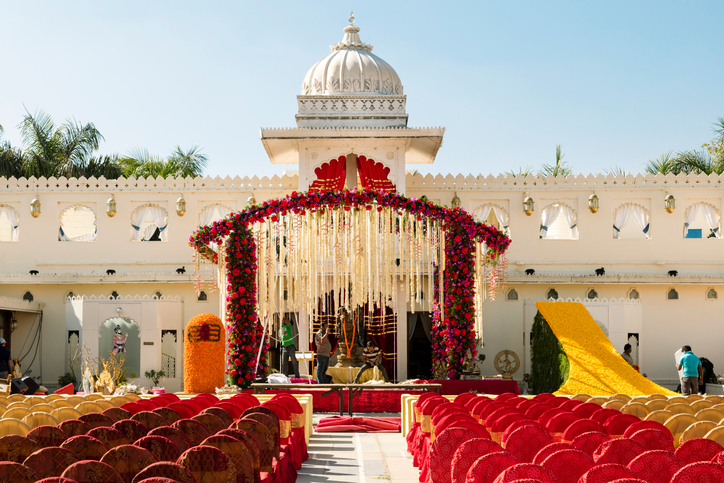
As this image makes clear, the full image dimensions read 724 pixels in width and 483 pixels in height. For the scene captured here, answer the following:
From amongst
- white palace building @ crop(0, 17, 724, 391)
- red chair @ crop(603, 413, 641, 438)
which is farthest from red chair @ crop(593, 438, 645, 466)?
white palace building @ crop(0, 17, 724, 391)

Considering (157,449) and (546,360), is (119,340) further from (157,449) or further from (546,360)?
(157,449)

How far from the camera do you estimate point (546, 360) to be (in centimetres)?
1836

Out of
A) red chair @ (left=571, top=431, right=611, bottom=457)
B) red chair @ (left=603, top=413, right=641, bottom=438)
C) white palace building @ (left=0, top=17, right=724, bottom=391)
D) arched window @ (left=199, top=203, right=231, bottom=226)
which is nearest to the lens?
red chair @ (left=571, top=431, right=611, bottom=457)

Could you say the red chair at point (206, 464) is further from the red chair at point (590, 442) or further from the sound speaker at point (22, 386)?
the sound speaker at point (22, 386)

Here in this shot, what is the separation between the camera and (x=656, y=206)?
22812mm

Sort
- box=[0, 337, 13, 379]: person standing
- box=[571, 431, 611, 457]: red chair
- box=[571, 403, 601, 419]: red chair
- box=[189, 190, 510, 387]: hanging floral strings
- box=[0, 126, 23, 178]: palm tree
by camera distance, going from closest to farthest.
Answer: box=[571, 431, 611, 457]: red chair → box=[571, 403, 601, 419]: red chair → box=[189, 190, 510, 387]: hanging floral strings → box=[0, 337, 13, 379]: person standing → box=[0, 126, 23, 178]: palm tree

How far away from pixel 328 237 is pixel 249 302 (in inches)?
88.4

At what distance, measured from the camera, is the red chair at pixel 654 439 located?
21.4ft

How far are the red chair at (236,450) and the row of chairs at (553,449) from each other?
1.64 metres

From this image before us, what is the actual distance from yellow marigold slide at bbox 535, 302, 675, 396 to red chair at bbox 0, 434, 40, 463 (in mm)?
12301

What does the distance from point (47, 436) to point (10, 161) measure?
2805cm

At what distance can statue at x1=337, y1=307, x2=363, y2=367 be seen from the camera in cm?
1947

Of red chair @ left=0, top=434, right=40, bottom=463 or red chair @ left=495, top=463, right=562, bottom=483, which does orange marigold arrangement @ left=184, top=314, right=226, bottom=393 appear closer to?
red chair @ left=0, top=434, right=40, bottom=463

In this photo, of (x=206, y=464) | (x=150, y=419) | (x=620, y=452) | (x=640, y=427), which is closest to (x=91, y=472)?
(x=206, y=464)
